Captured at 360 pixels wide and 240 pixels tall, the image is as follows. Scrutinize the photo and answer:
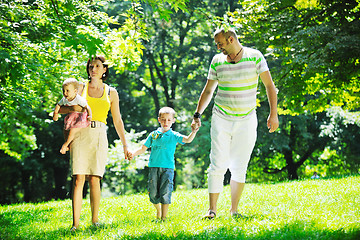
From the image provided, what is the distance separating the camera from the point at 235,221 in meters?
4.80

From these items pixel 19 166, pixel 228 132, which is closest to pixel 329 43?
pixel 228 132

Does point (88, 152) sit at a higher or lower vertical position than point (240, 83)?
lower

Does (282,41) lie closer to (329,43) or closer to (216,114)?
(329,43)

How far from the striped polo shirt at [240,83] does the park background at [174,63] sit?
503 millimetres

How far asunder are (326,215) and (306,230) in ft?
2.77

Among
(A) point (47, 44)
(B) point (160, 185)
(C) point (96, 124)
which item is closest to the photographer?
(C) point (96, 124)

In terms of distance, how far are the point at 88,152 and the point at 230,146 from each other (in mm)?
1850

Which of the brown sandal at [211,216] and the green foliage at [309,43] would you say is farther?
the green foliage at [309,43]

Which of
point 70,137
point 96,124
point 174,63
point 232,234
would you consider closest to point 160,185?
point 96,124

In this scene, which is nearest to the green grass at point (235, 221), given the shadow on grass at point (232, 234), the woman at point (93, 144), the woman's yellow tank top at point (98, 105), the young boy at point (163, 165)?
the shadow on grass at point (232, 234)

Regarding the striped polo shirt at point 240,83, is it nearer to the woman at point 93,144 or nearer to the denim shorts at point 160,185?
the denim shorts at point 160,185

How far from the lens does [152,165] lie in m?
5.54

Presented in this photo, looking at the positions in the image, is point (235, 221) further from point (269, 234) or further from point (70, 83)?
point (70, 83)

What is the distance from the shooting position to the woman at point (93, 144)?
17.2 ft
